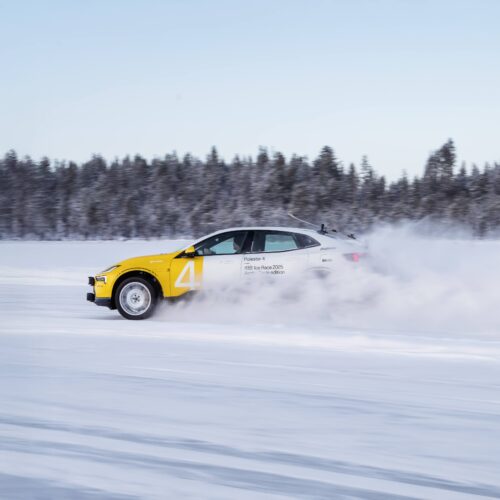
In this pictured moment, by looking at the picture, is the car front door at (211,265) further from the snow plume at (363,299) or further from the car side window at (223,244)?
the snow plume at (363,299)

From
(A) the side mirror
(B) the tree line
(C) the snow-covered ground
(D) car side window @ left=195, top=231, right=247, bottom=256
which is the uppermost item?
(B) the tree line

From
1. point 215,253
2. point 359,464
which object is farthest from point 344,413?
point 215,253

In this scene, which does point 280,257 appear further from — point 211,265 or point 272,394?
point 272,394

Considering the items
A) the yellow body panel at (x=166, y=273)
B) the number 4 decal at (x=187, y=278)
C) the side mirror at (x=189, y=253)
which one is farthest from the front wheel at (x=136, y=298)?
the side mirror at (x=189, y=253)

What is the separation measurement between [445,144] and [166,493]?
441 ft

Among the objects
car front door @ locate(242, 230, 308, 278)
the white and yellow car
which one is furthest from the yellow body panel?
car front door @ locate(242, 230, 308, 278)

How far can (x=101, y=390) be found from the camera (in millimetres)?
6336

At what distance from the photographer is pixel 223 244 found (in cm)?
1148

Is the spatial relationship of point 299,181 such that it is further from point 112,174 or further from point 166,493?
point 166,493

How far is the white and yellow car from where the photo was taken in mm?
11180

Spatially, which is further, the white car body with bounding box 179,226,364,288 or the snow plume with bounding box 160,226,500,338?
the white car body with bounding box 179,226,364,288

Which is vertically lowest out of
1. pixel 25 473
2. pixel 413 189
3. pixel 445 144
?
pixel 25 473

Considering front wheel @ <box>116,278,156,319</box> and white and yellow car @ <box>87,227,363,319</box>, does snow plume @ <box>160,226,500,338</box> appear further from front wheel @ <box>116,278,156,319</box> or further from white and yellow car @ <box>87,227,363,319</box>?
front wheel @ <box>116,278,156,319</box>

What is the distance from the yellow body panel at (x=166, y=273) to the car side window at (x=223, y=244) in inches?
7.4
